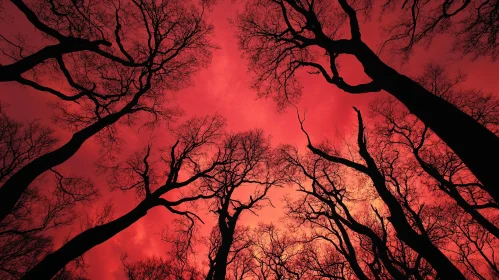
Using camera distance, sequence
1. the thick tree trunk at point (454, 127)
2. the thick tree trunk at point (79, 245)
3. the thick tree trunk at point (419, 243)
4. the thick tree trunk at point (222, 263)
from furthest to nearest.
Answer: the thick tree trunk at point (222, 263) → the thick tree trunk at point (79, 245) → the thick tree trunk at point (419, 243) → the thick tree trunk at point (454, 127)

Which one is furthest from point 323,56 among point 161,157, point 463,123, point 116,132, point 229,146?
point 116,132

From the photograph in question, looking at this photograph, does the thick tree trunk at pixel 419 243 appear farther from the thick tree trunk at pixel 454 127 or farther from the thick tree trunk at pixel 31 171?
the thick tree trunk at pixel 31 171

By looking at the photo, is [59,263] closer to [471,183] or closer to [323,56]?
[323,56]

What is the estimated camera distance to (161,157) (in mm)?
10414

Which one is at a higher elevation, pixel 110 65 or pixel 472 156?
pixel 110 65

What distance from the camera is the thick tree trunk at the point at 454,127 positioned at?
9.29 ft

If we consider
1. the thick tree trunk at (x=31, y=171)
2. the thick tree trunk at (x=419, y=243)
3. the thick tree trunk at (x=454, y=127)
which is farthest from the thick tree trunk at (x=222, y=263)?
the thick tree trunk at (x=454, y=127)

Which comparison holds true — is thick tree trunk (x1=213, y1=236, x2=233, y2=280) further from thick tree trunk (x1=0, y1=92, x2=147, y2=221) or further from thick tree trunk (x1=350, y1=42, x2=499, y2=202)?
thick tree trunk (x1=350, y1=42, x2=499, y2=202)

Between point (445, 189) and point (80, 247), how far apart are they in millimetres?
14222

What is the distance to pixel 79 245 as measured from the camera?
205 inches

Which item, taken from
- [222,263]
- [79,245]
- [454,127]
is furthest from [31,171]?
[454,127]

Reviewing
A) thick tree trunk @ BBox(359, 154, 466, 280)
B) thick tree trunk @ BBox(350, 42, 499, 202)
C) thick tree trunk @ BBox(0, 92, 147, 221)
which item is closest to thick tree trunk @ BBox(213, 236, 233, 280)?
thick tree trunk @ BBox(0, 92, 147, 221)

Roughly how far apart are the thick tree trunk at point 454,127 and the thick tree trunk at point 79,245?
7.12 meters

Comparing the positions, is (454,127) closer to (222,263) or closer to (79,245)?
(79,245)
